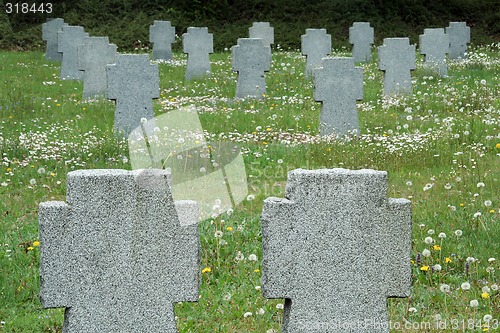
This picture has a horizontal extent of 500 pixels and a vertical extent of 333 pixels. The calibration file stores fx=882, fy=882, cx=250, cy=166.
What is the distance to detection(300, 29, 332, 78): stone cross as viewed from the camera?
1959 cm

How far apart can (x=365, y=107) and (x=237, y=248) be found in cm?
757

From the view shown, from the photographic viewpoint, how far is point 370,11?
1156 inches

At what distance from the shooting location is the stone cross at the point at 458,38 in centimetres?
2305

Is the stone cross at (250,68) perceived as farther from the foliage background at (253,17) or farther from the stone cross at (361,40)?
the foliage background at (253,17)

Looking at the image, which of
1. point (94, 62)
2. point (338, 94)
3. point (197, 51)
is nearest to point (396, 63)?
point (338, 94)

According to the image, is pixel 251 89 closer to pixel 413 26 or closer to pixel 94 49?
pixel 94 49

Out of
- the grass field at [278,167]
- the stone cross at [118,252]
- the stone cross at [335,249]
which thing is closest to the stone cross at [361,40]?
the grass field at [278,167]

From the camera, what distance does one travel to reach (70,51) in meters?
20.0

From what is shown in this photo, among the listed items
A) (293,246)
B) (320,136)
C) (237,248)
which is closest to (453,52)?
(320,136)

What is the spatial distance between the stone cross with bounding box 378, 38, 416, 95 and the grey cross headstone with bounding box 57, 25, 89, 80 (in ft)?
24.3

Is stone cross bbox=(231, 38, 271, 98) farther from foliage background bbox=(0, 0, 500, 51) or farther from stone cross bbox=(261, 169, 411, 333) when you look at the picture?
foliage background bbox=(0, 0, 500, 51)

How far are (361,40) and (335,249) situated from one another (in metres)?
19.7

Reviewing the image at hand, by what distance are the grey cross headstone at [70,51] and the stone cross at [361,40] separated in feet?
24.3

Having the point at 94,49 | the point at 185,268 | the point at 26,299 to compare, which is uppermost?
the point at 94,49
